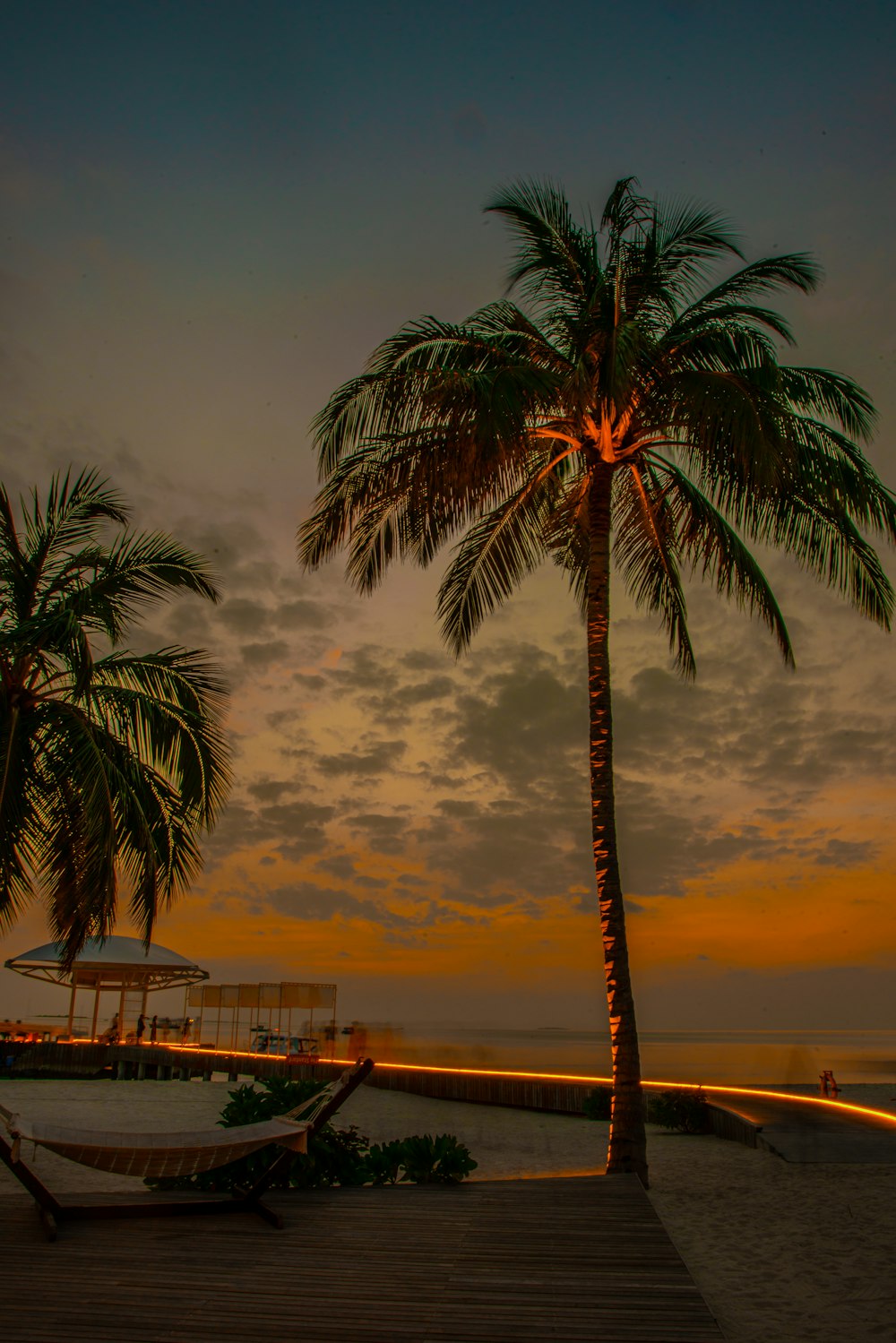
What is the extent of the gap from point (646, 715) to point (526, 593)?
5262 millimetres

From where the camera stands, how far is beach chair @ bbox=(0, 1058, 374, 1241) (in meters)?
5.38

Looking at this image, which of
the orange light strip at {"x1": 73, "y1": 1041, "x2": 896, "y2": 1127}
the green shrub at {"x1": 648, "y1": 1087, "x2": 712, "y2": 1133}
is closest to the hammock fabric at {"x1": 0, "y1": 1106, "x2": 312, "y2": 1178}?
the orange light strip at {"x1": 73, "y1": 1041, "x2": 896, "y2": 1127}

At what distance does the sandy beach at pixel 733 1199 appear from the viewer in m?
5.32

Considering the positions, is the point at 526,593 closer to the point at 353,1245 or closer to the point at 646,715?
the point at 646,715

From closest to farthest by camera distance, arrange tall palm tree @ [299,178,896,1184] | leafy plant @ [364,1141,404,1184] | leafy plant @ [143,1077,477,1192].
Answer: leafy plant @ [143,1077,477,1192] < leafy plant @ [364,1141,404,1184] < tall palm tree @ [299,178,896,1184]

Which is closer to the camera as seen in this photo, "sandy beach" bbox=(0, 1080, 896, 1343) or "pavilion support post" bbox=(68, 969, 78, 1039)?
"sandy beach" bbox=(0, 1080, 896, 1343)

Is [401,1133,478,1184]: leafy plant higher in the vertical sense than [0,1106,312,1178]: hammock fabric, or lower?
lower

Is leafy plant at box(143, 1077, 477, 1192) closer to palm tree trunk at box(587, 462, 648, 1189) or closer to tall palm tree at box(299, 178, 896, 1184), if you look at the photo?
palm tree trunk at box(587, 462, 648, 1189)

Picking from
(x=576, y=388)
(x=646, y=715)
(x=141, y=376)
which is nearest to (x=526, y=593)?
(x=646, y=715)

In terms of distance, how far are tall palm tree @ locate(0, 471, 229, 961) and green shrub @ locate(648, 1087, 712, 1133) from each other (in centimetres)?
811

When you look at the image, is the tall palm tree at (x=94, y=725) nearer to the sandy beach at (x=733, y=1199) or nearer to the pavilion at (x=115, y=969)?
the sandy beach at (x=733, y=1199)

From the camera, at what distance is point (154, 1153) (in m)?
5.70

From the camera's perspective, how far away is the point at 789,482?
9586 mm

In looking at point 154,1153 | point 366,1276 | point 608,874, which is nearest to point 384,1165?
point 154,1153
